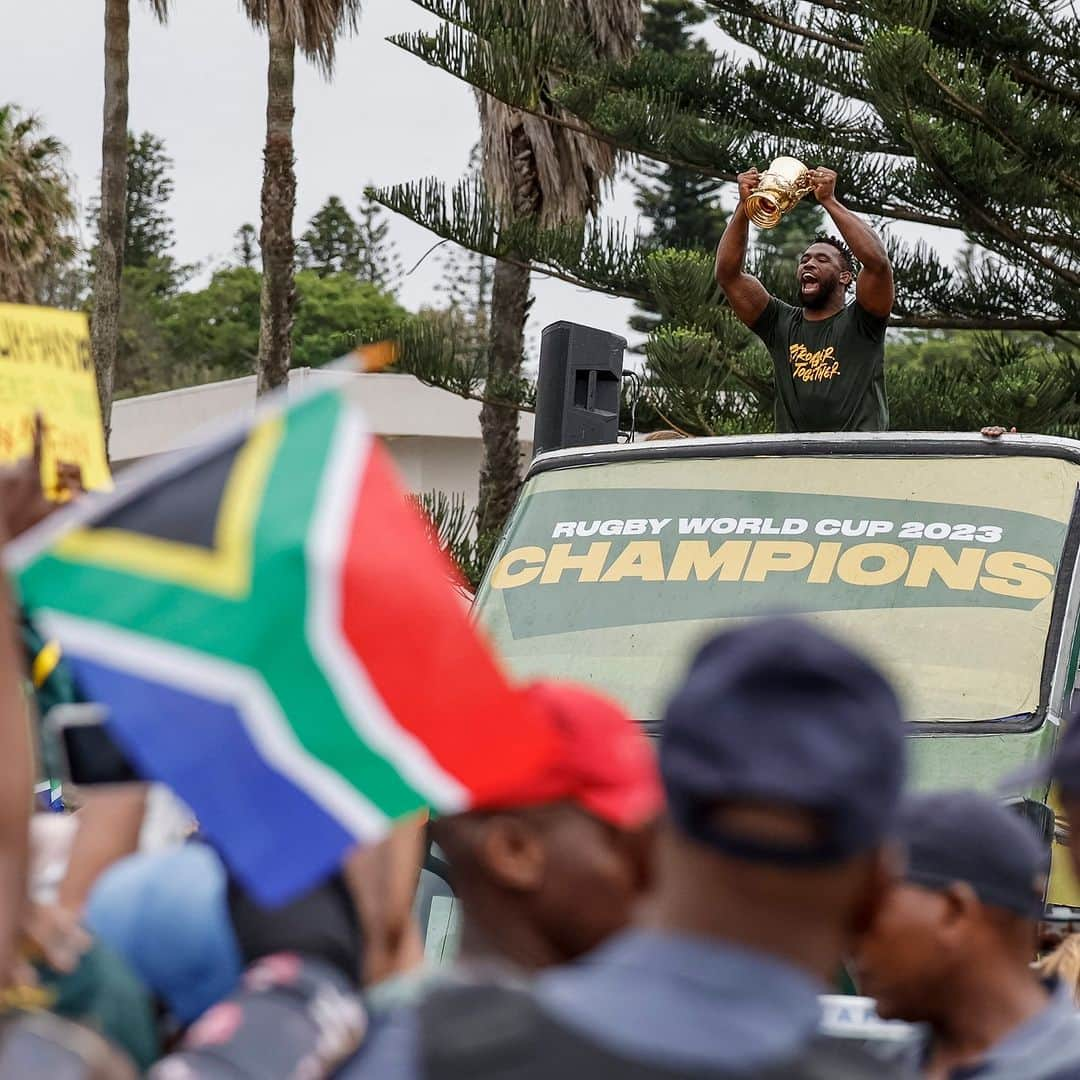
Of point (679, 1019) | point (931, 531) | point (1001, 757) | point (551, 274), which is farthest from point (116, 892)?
point (551, 274)

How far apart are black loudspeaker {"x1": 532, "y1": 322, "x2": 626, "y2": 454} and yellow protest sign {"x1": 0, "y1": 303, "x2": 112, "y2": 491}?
12.8 feet

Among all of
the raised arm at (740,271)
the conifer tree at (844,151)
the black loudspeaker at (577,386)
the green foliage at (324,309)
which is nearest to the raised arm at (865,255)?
the raised arm at (740,271)

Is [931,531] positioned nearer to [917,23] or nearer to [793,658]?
[793,658]

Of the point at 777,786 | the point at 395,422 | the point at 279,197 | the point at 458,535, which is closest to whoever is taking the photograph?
the point at 777,786

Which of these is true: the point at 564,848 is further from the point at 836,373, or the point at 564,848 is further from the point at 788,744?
the point at 836,373

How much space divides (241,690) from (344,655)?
109 mm

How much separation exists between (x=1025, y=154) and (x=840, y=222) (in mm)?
8287

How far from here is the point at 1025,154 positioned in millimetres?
14672

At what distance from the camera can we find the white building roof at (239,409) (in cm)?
2841

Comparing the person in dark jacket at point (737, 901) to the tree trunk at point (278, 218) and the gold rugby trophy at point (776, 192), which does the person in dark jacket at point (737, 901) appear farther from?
the tree trunk at point (278, 218)

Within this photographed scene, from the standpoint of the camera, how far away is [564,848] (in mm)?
2180

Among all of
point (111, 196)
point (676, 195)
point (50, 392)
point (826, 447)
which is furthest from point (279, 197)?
point (676, 195)

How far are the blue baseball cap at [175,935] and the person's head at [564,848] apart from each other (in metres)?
0.29

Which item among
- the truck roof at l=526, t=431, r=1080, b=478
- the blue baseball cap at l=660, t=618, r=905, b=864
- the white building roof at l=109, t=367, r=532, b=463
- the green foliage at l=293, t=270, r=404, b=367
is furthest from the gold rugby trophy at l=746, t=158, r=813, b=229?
the green foliage at l=293, t=270, r=404, b=367
